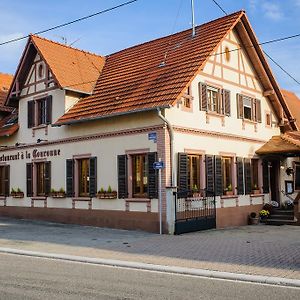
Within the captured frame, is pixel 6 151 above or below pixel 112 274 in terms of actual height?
above

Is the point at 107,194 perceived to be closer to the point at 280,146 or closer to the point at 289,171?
the point at 280,146

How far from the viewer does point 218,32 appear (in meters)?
19.6

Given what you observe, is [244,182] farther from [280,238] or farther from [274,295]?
[274,295]

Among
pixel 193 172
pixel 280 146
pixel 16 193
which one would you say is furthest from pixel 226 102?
pixel 16 193

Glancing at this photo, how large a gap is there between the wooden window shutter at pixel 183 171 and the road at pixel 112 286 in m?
7.37

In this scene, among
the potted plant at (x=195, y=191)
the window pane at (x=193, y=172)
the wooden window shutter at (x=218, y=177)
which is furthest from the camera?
the wooden window shutter at (x=218, y=177)

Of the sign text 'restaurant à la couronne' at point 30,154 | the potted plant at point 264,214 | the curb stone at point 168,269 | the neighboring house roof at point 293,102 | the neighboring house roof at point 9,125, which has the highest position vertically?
the neighboring house roof at point 293,102

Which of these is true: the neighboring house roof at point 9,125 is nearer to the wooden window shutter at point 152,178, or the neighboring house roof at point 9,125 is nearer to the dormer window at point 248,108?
the wooden window shutter at point 152,178

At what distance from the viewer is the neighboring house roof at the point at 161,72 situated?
17.6m

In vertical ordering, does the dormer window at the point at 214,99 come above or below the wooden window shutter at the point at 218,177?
above

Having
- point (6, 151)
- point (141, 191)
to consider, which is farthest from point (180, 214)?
point (6, 151)

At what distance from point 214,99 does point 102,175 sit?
577cm

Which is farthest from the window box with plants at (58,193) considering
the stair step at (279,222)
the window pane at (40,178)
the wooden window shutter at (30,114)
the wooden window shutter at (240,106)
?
the stair step at (279,222)

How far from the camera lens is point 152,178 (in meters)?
17.4
